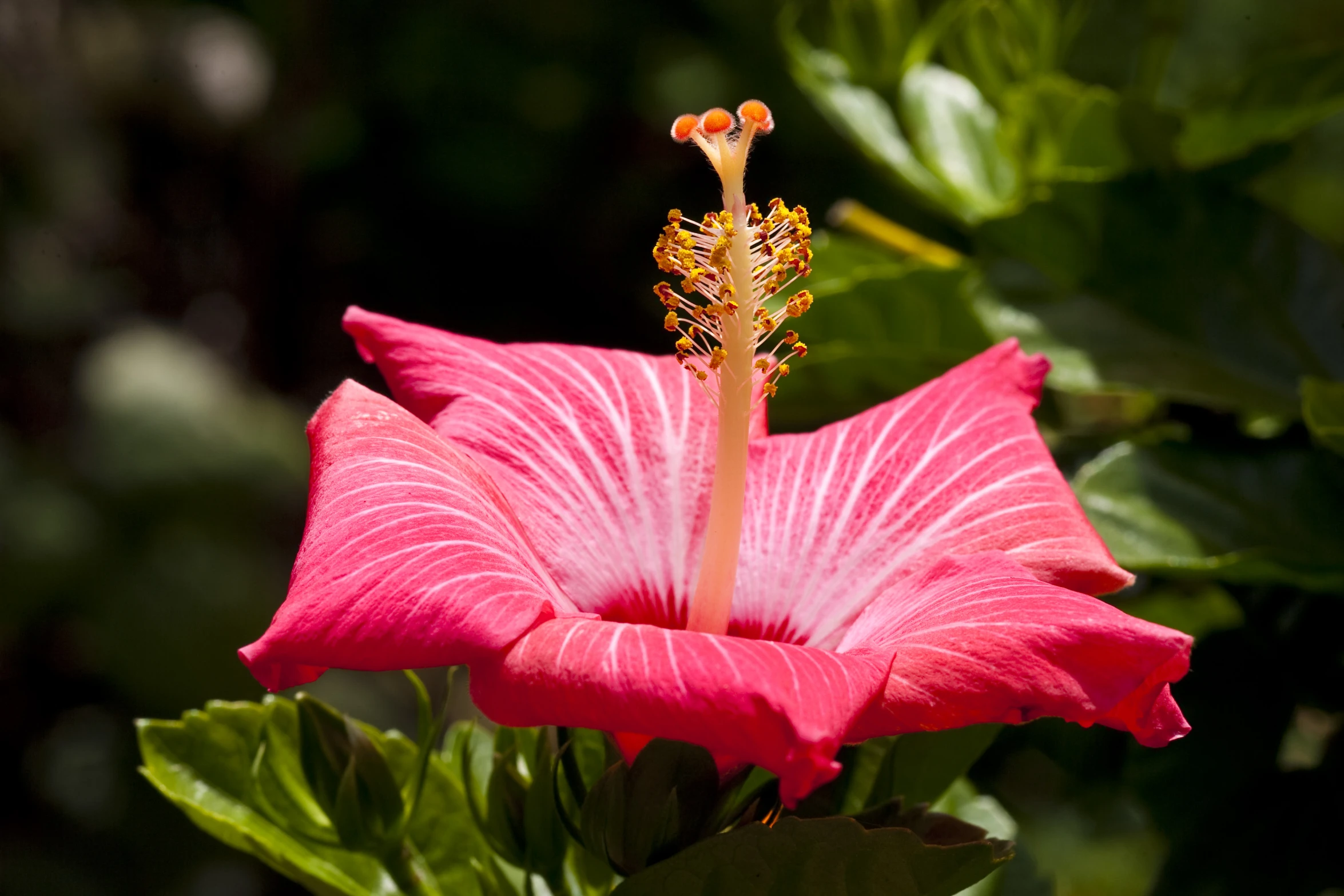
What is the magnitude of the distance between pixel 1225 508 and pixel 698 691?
58 centimetres

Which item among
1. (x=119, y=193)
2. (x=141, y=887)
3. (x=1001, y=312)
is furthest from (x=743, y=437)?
(x=119, y=193)

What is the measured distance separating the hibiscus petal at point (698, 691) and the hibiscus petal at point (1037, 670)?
0.08 feet

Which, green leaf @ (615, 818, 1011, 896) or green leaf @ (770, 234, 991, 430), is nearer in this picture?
green leaf @ (615, 818, 1011, 896)

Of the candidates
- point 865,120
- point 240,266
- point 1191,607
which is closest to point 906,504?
point 1191,607

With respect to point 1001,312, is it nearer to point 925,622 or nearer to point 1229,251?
point 1229,251

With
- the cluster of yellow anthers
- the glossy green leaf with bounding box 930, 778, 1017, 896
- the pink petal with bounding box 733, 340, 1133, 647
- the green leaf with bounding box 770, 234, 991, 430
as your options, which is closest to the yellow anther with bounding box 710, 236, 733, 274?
the cluster of yellow anthers

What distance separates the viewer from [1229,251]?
1.00 meters

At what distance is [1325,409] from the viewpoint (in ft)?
2.71

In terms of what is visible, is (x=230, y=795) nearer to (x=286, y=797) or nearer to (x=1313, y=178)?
(x=286, y=797)

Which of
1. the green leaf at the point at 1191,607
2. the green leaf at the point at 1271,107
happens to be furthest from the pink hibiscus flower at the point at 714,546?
the green leaf at the point at 1271,107

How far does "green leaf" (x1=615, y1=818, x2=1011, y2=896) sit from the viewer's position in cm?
54

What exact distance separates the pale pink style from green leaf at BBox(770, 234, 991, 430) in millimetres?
200

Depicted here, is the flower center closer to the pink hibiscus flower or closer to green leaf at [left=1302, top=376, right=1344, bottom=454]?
the pink hibiscus flower

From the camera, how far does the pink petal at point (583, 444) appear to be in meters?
0.72
